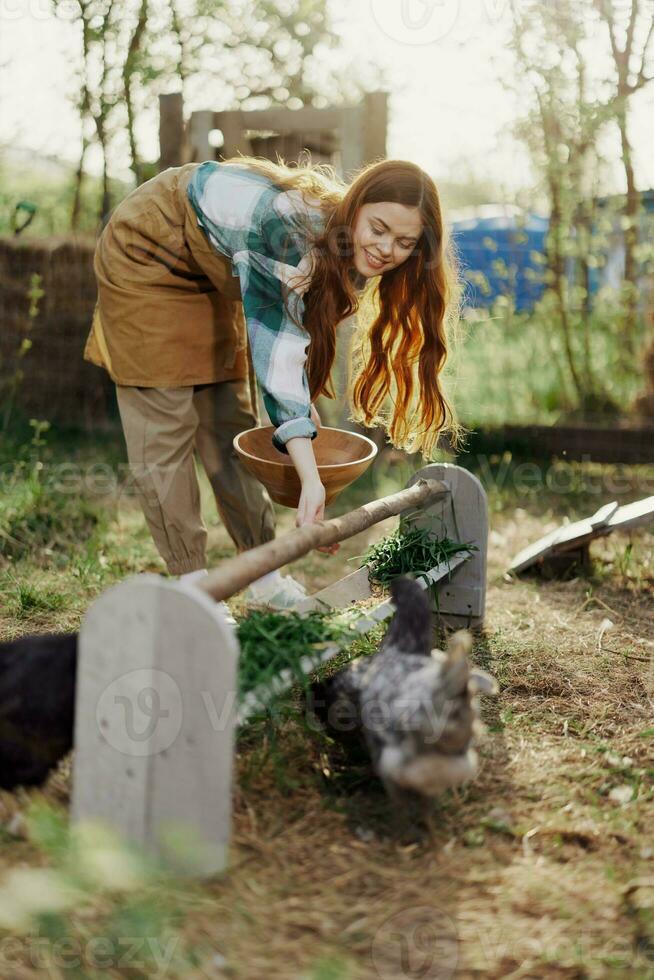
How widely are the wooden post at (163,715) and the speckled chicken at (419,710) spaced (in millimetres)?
319

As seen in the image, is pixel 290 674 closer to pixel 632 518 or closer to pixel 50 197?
pixel 632 518

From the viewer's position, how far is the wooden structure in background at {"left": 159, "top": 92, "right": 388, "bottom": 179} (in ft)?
17.0

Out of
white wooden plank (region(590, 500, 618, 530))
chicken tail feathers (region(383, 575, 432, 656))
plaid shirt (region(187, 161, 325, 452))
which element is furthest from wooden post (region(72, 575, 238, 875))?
white wooden plank (region(590, 500, 618, 530))

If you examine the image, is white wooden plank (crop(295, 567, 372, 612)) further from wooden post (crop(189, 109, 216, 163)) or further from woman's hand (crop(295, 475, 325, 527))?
wooden post (crop(189, 109, 216, 163))

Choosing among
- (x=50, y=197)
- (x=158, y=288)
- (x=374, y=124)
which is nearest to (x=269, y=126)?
(x=374, y=124)

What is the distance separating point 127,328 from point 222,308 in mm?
346

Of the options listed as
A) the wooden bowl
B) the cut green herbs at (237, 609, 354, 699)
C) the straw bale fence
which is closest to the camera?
the cut green herbs at (237, 609, 354, 699)

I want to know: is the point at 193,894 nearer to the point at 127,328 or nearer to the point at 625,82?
the point at 127,328

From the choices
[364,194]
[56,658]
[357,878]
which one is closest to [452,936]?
[357,878]

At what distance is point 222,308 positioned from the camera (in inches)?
125

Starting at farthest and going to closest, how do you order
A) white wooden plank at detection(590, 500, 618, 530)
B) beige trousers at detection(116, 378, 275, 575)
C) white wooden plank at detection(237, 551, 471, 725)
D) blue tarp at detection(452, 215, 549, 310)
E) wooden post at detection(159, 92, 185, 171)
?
blue tarp at detection(452, 215, 549, 310) → wooden post at detection(159, 92, 185, 171) → white wooden plank at detection(590, 500, 618, 530) → beige trousers at detection(116, 378, 275, 575) → white wooden plank at detection(237, 551, 471, 725)

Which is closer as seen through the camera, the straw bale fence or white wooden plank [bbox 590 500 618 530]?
white wooden plank [bbox 590 500 618 530]

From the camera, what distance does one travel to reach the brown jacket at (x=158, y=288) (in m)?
2.93

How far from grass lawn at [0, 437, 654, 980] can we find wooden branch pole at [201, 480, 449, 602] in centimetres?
42
